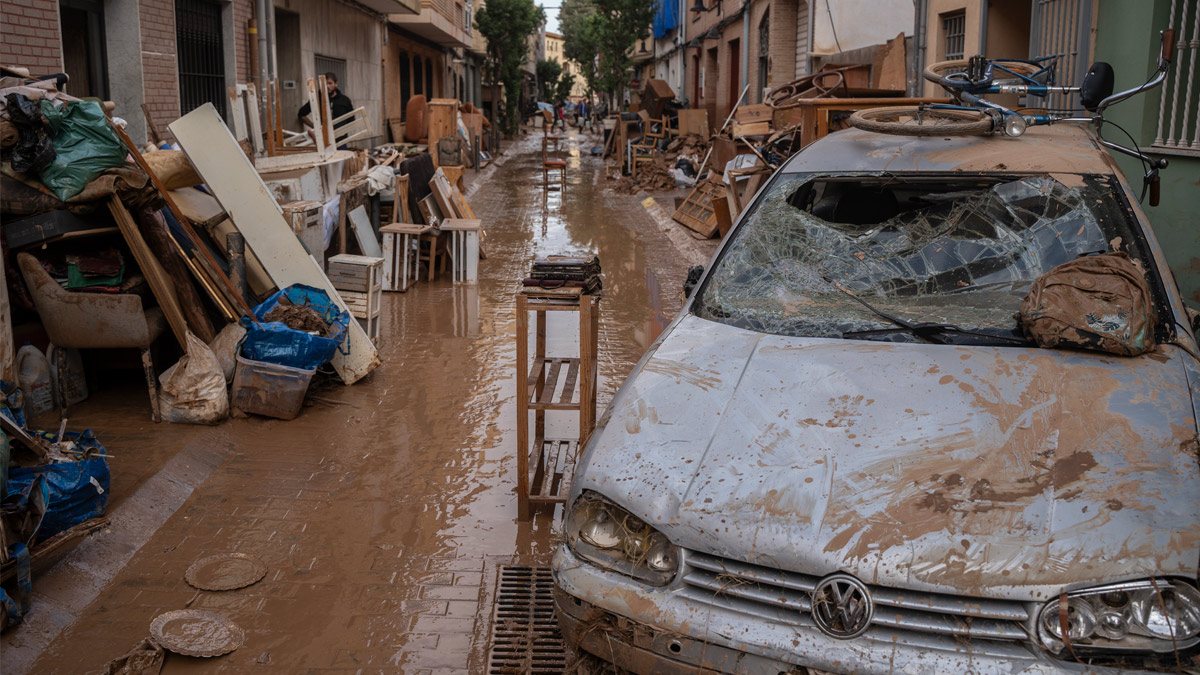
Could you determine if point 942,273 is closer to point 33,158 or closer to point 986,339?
point 986,339

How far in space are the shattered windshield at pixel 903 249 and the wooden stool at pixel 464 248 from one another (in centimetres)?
689

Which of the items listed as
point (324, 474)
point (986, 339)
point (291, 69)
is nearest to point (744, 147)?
point (291, 69)

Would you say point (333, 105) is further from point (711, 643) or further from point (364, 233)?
point (711, 643)

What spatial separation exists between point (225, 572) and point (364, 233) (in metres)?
6.84

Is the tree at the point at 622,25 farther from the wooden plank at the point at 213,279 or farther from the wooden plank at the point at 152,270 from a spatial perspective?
the wooden plank at the point at 152,270

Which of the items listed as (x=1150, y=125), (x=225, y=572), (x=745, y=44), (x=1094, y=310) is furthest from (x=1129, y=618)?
(x=745, y=44)

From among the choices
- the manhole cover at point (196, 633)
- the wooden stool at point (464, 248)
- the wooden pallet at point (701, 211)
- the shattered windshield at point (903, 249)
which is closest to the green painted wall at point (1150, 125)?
the shattered windshield at point (903, 249)

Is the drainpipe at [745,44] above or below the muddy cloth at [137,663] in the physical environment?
above

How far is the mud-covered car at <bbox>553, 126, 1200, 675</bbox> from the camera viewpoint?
7.47ft

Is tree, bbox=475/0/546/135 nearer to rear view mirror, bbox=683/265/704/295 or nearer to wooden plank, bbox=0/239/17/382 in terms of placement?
wooden plank, bbox=0/239/17/382

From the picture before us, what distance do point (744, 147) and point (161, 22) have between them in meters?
7.91

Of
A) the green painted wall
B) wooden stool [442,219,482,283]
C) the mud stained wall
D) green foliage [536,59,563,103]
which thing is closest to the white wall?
the green painted wall

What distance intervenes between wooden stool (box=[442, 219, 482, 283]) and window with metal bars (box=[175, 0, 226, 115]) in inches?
126

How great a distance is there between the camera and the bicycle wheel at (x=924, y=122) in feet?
13.6
